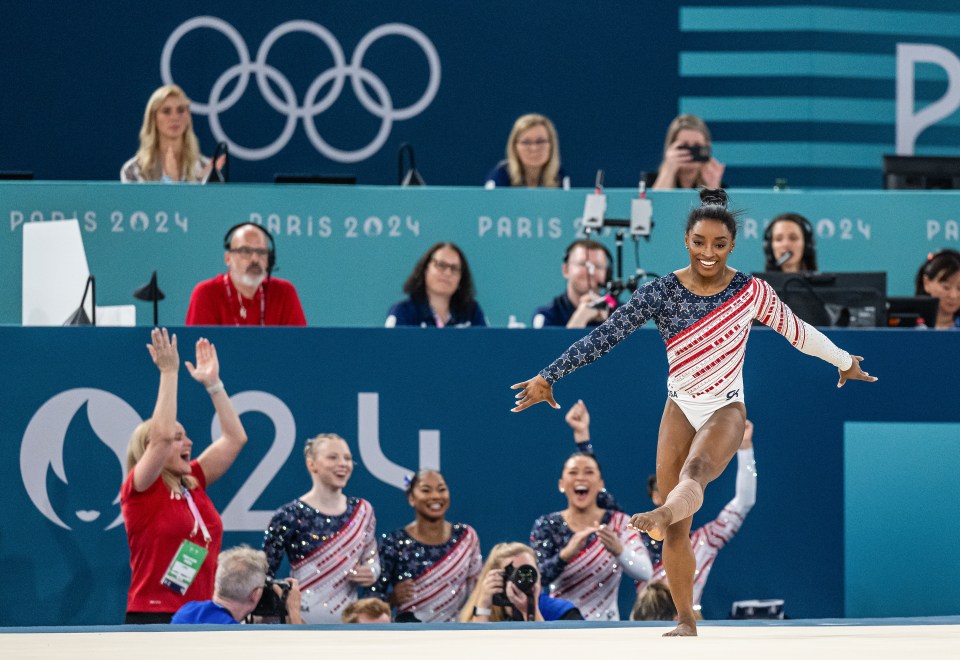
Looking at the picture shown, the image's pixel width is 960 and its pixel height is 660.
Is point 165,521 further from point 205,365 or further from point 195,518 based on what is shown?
point 205,365

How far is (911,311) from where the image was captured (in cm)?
770

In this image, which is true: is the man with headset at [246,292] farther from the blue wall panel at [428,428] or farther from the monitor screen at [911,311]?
the monitor screen at [911,311]

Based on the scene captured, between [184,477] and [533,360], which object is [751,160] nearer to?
[533,360]

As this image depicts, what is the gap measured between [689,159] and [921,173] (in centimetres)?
162

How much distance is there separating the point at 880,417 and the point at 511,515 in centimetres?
188

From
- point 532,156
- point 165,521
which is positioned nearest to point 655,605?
point 165,521

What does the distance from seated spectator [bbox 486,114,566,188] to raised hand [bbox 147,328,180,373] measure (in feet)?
8.52

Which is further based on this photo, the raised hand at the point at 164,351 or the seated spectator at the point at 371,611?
the raised hand at the point at 164,351

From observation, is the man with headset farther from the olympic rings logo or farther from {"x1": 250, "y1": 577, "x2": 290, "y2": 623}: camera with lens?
the olympic rings logo

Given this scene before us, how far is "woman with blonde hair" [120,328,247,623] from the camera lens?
21.1ft

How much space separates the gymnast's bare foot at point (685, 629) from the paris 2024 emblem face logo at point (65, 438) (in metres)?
3.17

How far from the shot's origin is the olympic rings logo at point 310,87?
10.6 m

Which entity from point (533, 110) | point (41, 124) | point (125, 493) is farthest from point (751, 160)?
point (125, 493)

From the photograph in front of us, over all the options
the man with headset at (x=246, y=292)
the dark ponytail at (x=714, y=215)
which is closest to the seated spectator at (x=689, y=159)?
the man with headset at (x=246, y=292)
